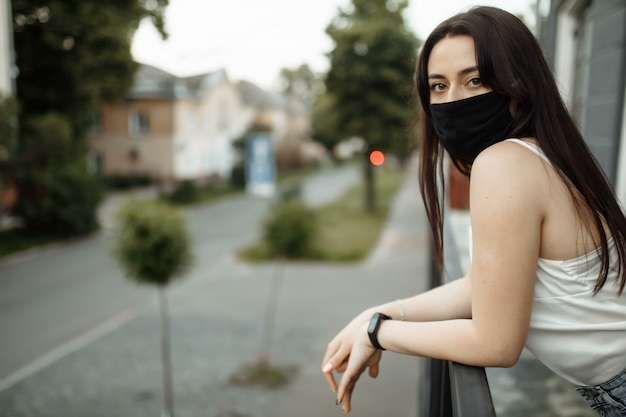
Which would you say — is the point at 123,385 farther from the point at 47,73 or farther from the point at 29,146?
the point at 29,146

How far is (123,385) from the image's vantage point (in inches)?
230

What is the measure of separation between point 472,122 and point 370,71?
15167 millimetres

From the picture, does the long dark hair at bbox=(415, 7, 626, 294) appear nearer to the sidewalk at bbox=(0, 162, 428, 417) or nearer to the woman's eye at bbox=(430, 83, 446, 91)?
the woman's eye at bbox=(430, 83, 446, 91)

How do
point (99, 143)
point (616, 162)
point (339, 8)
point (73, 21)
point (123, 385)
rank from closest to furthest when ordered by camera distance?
1. point (616, 162)
2. point (73, 21)
3. point (123, 385)
4. point (99, 143)
5. point (339, 8)

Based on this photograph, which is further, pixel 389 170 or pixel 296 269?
pixel 389 170

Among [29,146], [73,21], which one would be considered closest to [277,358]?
[73,21]

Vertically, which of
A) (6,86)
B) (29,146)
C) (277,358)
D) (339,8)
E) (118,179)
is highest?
(339,8)

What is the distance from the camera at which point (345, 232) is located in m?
15.3

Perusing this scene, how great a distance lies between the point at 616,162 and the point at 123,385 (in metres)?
5.18

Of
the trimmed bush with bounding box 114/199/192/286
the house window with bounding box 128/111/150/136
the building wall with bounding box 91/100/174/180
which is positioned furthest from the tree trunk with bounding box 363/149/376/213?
the trimmed bush with bounding box 114/199/192/286

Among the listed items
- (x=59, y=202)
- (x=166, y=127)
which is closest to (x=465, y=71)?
(x=166, y=127)

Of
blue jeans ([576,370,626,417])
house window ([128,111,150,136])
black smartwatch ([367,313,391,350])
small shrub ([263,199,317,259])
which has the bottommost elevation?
small shrub ([263,199,317,259])

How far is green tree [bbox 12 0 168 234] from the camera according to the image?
5.14 meters

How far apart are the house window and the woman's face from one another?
12.3m
